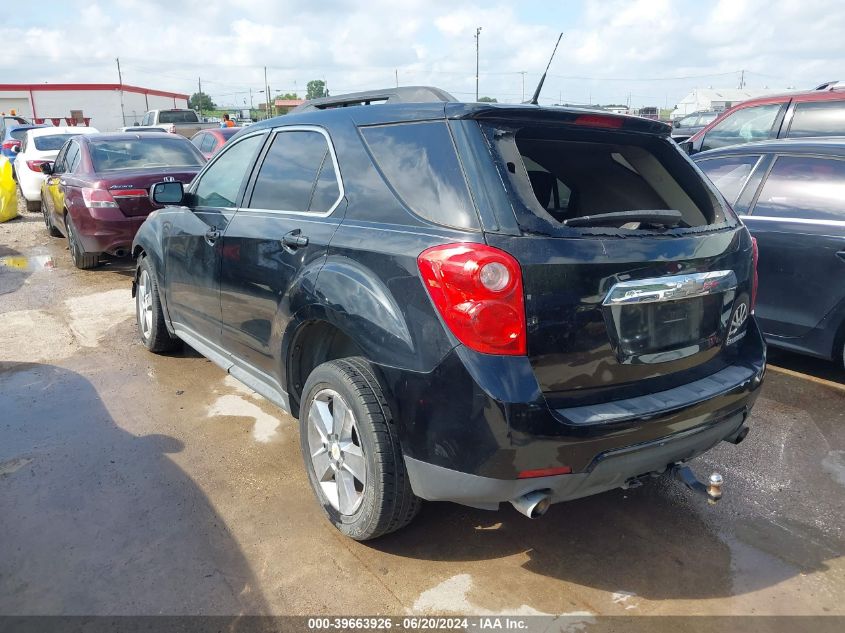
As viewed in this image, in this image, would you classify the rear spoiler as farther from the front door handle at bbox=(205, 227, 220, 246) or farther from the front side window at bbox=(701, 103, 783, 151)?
the front side window at bbox=(701, 103, 783, 151)

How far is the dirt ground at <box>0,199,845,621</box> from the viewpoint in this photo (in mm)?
2639

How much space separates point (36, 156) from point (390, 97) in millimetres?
12945

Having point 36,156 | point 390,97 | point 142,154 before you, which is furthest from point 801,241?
point 36,156

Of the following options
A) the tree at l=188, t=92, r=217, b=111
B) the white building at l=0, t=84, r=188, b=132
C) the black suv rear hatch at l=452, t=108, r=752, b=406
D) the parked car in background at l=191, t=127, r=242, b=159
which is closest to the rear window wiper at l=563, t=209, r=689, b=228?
the black suv rear hatch at l=452, t=108, r=752, b=406

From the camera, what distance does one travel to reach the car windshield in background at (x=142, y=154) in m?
8.15

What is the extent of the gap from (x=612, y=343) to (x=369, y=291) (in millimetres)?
939

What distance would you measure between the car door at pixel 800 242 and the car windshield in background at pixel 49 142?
13.7 meters

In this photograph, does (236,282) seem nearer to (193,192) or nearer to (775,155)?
(193,192)

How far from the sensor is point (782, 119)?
799cm

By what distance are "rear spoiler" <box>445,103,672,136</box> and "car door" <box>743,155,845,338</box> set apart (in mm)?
2186

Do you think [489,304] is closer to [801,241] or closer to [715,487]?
[715,487]

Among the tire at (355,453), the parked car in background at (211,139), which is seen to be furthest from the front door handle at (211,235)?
the parked car in background at (211,139)

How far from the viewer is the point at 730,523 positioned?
10.3 ft

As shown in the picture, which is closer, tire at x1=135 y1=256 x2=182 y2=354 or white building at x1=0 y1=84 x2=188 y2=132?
tire at x1=135 y1=256 x2=182 y2=354
